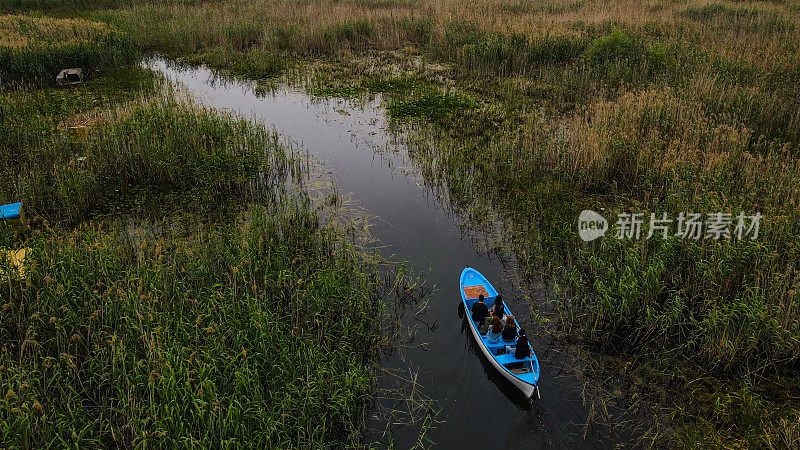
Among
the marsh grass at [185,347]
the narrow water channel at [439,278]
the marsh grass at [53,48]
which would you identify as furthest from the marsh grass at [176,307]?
the marsh grass at [53,48]

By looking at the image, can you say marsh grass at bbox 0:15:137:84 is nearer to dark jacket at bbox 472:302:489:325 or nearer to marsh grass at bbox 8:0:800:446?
marsh grass at bbox 8:0:800:446

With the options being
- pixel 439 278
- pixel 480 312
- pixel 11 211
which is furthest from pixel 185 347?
pixel 11 211

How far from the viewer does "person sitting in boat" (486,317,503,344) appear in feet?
22.2

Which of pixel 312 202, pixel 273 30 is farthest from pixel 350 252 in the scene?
pixel 273 30

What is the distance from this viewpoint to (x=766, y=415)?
5.68 m

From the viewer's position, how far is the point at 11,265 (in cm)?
647

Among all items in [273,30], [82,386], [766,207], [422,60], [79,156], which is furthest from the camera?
[273,30]

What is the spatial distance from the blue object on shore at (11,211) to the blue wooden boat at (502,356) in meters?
7.91

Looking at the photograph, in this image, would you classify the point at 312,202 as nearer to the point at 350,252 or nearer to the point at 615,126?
the point at 350,252

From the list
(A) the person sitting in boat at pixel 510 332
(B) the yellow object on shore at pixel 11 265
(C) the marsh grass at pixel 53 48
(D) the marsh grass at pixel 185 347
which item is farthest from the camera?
(C) the marsh grass at pixel 53 48

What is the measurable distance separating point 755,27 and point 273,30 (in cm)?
2126

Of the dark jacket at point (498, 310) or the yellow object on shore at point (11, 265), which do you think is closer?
the yellow object on shore at point (11, 265)

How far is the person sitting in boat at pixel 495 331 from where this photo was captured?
22.2 feet

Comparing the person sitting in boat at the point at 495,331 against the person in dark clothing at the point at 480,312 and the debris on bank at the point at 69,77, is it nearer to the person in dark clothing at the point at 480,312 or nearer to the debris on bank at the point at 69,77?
the person in dark clothing at the point at 480,312
